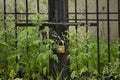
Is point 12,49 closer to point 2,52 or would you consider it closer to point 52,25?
point 2,52

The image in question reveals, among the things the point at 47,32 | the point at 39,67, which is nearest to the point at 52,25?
the point at 47,32

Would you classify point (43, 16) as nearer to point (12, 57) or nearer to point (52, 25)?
point (52, 25)

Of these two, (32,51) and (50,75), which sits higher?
(32,51)

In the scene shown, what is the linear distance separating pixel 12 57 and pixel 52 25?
67 centimetres

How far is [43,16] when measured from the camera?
4.80 meters

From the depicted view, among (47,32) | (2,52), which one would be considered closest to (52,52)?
(47,32)

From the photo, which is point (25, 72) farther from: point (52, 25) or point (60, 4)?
point (60, 4)

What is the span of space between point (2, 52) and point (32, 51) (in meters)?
0.38

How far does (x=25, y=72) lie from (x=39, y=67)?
21cm

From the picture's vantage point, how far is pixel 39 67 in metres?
4.76

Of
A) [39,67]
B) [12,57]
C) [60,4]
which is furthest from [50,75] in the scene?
[60,4]

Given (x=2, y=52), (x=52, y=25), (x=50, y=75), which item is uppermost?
(x=52, y=25)

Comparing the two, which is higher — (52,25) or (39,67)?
(52,25)

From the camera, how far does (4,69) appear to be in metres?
4.82
